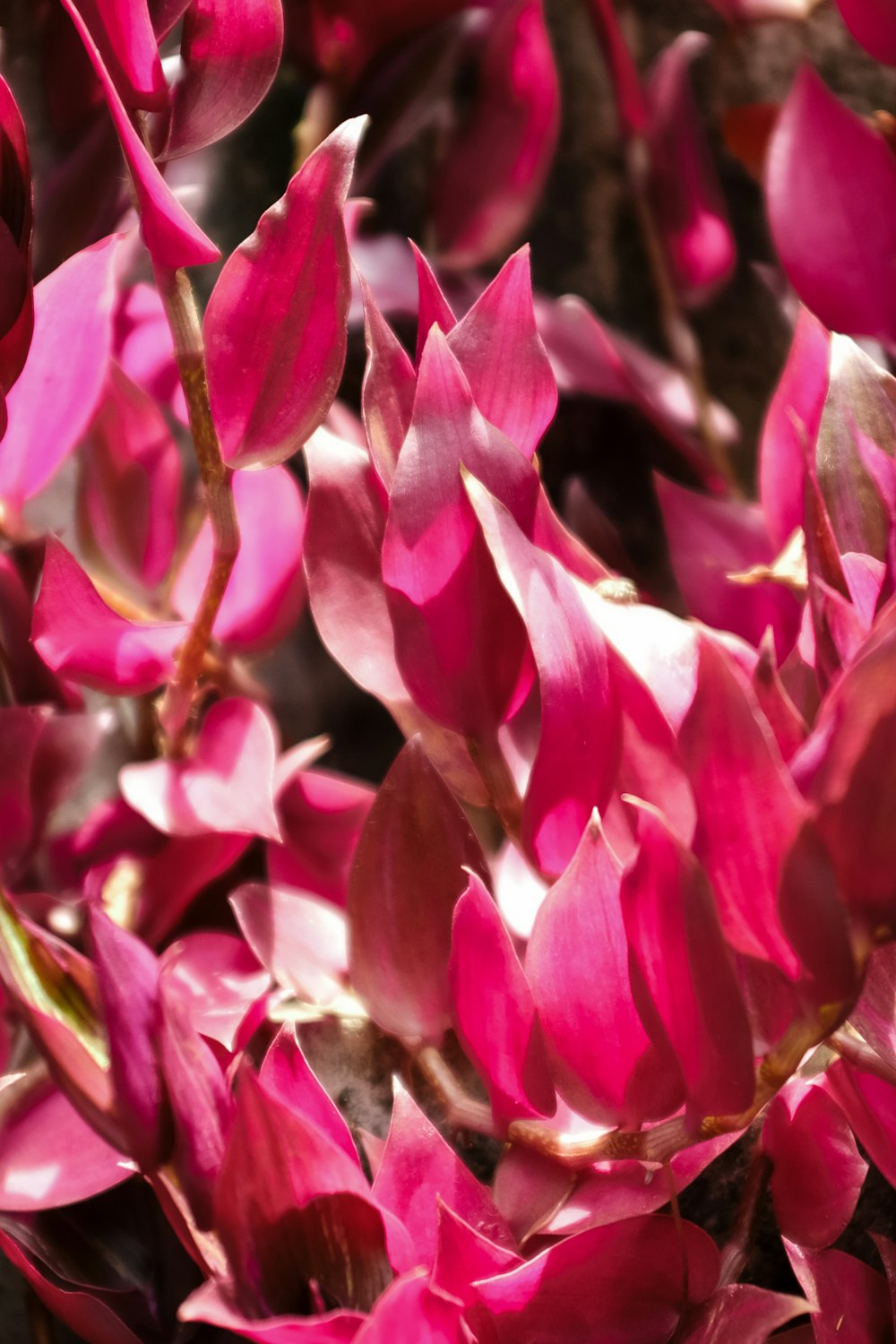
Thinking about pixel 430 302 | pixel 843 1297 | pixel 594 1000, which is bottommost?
pixel 843 1297

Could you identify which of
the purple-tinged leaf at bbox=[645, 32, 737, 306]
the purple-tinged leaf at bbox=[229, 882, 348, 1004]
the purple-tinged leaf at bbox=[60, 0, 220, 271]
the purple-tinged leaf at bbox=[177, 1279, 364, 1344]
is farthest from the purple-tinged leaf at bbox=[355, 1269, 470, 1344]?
the purple-tinged leaf at bbox=[645, 32, 737, 306]

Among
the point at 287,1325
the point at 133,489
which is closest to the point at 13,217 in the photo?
the point at 133,489

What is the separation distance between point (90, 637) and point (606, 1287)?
200 mm

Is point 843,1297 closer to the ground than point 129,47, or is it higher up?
closer to the ground

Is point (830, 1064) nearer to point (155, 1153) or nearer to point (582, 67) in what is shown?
point (155, 1153)

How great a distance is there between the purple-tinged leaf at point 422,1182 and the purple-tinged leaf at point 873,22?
0.34 meters

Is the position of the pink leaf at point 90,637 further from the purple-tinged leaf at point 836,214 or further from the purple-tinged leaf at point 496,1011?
the purple-tinged leaf at point 836,214

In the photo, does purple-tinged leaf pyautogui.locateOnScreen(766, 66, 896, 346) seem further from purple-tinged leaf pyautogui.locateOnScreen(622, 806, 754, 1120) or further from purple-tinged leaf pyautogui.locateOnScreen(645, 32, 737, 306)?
purple-tinged leaf pyautogui.locateOnScreen(622, 806, 754, 1120)

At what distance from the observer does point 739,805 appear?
0.23 m

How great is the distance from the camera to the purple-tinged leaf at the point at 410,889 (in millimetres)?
286

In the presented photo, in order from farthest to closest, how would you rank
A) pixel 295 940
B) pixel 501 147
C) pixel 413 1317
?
pixel 501 147 → pixel 295 940 → pixel 413 1317

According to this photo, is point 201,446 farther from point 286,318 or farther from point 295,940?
point 295,940

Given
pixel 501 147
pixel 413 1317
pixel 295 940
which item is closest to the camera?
pixel 413 1317

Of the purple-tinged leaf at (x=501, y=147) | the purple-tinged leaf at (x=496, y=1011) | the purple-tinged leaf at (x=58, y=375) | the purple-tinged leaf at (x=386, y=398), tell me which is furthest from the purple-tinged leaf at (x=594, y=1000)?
the purple-tinged leaf at (x=501, y=147)
